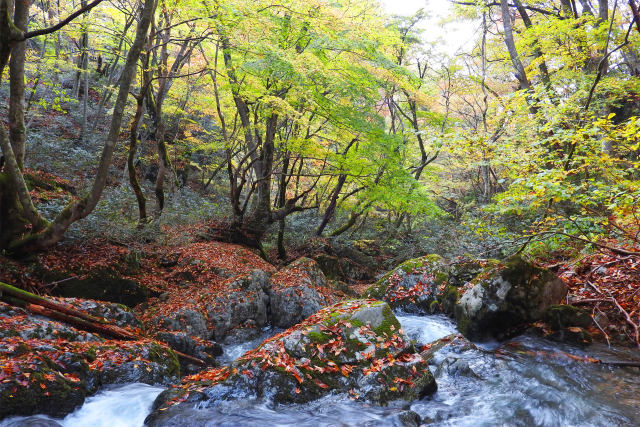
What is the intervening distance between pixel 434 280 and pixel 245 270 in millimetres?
5417

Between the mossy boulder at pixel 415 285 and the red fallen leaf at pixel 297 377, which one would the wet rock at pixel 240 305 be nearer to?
the mossy boulder at pixel 415 285

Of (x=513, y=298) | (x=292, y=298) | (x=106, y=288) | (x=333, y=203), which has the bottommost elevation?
(x=292, y=298)

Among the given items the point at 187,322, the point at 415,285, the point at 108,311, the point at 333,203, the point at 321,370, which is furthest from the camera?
the point at 333,203

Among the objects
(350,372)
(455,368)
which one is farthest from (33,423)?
Answer: (455,368)

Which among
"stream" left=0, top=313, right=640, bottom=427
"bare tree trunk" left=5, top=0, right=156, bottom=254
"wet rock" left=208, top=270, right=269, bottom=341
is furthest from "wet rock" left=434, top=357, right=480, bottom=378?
"bare tree trunk" left=5, top=0, right=156, bottom=254

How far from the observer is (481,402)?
15.4 ft

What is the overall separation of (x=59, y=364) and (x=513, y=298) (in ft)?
23.2

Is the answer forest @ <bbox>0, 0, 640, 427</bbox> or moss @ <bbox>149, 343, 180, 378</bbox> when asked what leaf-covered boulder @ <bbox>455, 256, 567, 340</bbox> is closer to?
forest @ <bbox>0, 0, 640, 427</bbox>

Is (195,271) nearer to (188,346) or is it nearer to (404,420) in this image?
(188,346)

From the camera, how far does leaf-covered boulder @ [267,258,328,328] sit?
8816 millimetres

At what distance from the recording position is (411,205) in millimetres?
13117

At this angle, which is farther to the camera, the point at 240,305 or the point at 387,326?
the point at 240,305

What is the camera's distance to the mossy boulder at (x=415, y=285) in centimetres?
938

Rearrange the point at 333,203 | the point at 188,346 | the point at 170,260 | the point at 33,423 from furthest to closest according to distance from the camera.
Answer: the point at 333,203
the point at 170,260
the point at 188,346
the point at 33,423
